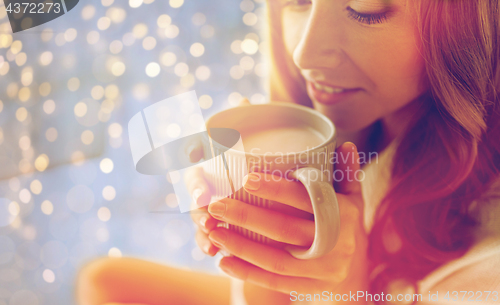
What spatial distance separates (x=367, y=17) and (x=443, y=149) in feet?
0.70

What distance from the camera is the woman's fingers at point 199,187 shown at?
32cm

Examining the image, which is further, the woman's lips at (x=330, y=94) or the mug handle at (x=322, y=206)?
the woman's lips at (x=330, y=94)

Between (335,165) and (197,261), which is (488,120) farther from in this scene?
(197,261)

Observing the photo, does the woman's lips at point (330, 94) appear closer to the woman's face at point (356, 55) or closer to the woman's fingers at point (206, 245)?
the woman's face at point (356, 55)

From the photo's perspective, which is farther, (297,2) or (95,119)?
(95,119)

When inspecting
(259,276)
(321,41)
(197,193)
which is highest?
(321,41)

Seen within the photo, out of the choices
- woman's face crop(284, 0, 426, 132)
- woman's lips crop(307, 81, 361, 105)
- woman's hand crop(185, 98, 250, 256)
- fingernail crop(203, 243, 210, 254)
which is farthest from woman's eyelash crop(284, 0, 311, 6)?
fingernail crop(203, 243, 210, 254)

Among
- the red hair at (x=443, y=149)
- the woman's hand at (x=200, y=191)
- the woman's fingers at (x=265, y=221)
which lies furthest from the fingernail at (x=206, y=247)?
the red hair at (x=443, y=149)

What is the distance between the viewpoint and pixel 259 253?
307 mm

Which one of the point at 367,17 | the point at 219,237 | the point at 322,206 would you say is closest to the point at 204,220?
the point at 219,237

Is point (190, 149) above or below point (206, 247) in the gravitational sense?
above

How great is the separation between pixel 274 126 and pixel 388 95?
6.0 inches

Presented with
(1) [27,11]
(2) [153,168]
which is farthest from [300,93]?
(1) [27,11]

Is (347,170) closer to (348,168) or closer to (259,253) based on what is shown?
(348,168)
